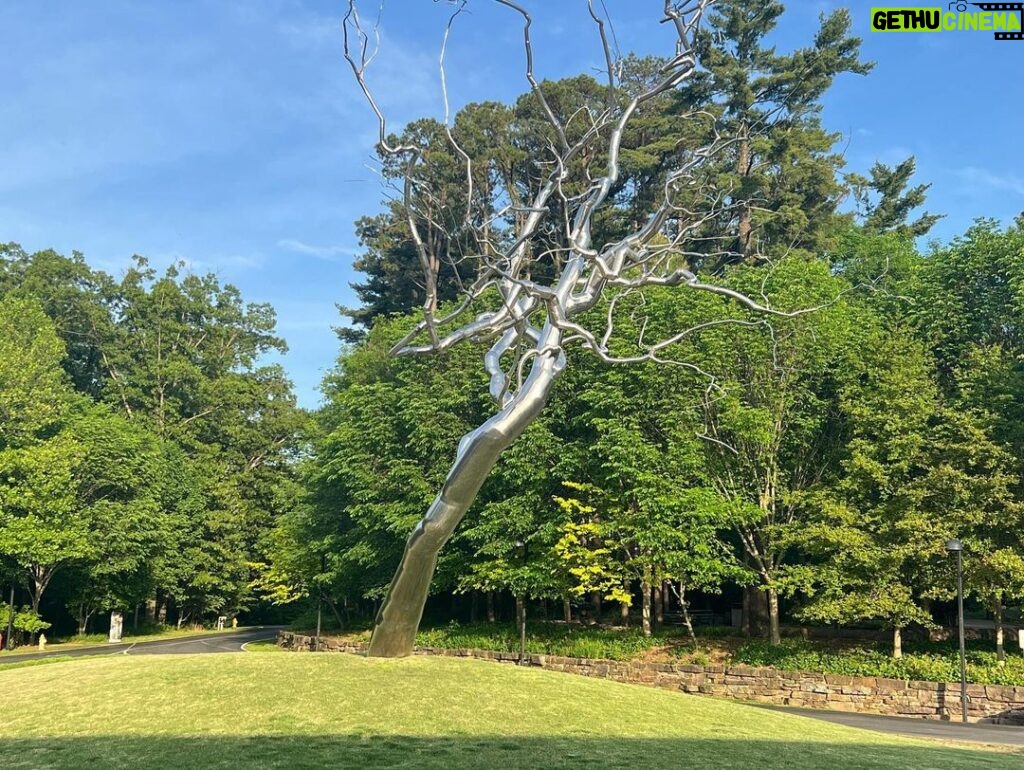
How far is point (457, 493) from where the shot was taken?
1259 cm

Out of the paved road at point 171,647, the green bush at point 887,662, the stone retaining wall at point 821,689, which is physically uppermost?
the green bush at point 887,662

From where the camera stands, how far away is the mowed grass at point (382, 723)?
8539 millimetres

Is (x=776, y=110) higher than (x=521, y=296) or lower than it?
higher

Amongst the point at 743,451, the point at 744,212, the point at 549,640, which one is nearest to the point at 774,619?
the point at 743,451

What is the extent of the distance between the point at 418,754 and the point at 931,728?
1582 cm

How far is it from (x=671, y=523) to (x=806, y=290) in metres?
9.44

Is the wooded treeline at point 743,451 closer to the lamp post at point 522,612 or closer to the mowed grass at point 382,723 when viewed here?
the lamp post at point 522,612

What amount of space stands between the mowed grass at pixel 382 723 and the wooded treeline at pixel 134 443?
96.0 feet

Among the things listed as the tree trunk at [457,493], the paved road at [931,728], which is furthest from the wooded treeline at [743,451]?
the tree trunk at [457,493]

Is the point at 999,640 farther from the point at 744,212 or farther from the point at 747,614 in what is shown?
the point at 744,212

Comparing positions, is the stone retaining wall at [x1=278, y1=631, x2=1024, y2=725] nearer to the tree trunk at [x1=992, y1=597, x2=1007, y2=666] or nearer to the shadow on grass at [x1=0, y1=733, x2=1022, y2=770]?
the tree trunk at [x1=992, y1=597, x2=1007, y2=666]

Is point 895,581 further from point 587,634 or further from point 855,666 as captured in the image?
point 587,634

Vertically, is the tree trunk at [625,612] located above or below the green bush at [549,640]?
above

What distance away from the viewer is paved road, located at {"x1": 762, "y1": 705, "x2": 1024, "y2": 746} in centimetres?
1736
